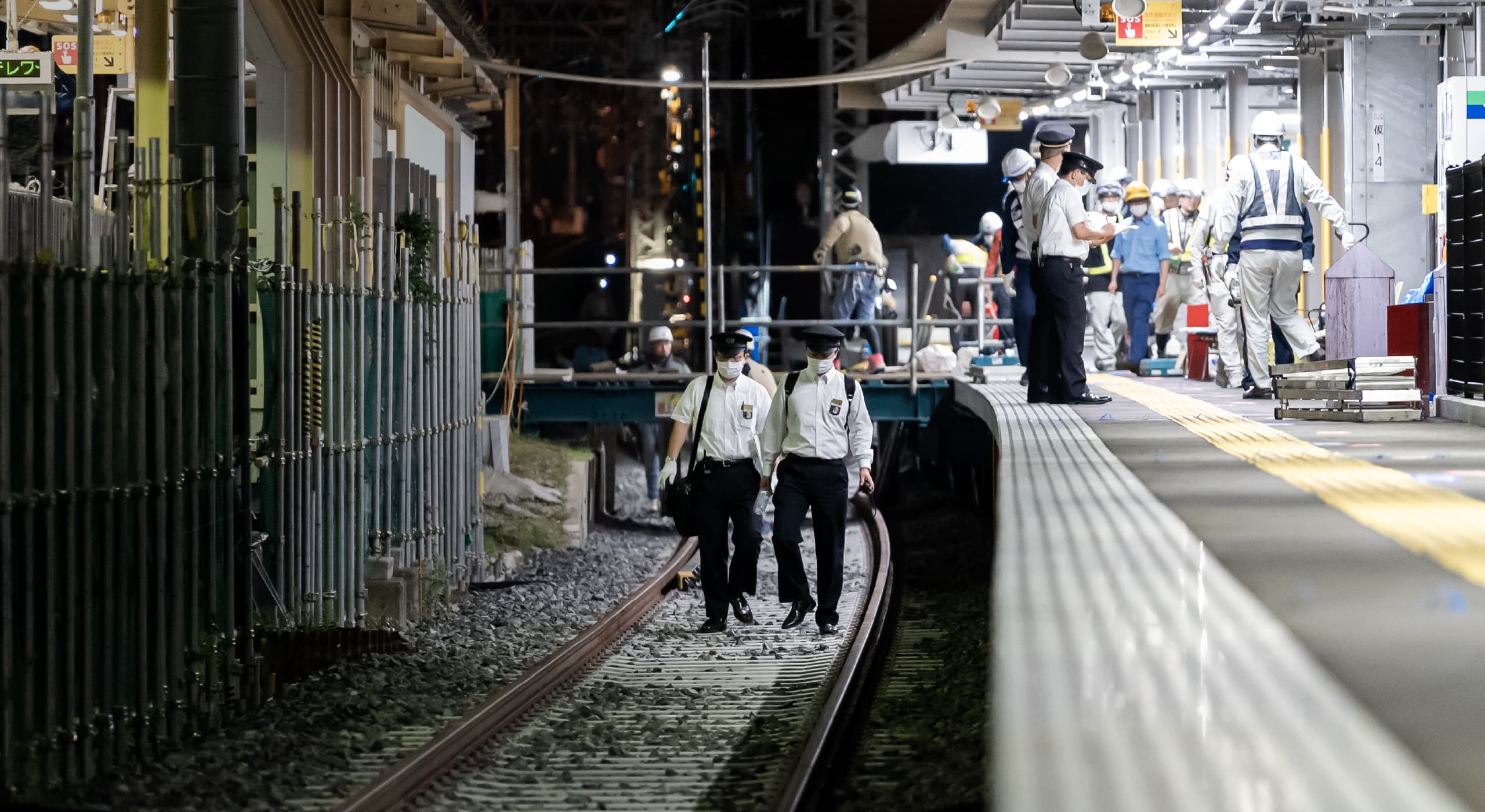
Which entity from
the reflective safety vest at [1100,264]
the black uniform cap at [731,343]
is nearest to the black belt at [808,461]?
the black uniform cap at [731,343]

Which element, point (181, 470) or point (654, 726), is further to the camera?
point (654, 726)

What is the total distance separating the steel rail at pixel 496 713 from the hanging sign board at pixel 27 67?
646 centimetres

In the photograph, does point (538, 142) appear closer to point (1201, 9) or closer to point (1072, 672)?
point (1201, 9)

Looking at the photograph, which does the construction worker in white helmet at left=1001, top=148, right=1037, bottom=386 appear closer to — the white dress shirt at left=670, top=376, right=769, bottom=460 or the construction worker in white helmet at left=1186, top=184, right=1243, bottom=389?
the construction worker in white helmet at left=1186, top=184, right=1243, bottom=389

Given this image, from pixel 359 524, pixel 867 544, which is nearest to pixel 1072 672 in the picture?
pixel 359 524

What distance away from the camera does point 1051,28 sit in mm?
19812

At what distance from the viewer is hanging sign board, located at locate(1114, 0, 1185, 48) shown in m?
16.9

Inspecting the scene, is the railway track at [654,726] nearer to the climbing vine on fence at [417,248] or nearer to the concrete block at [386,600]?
the concrete block at [386,600]

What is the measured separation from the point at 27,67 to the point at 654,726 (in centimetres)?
871

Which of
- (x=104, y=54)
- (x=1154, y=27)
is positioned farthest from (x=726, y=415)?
(x=104, y=54)

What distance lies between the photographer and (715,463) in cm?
1155

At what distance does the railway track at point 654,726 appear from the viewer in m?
7.14

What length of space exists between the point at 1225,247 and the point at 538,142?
76.3ft

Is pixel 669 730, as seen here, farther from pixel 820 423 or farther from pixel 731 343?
pixel 731 343
